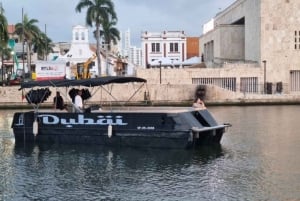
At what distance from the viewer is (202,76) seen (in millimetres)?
64125

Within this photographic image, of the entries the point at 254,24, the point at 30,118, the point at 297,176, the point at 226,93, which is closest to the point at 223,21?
the point at 254,24

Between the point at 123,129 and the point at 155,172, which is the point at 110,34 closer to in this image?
the point at 123,129

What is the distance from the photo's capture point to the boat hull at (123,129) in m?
22.1

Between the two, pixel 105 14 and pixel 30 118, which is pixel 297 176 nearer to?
pixel 30 118

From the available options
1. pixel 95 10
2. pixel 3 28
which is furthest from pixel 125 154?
pixel 95 10

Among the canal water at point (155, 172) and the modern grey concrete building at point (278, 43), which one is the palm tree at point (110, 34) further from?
the canal water at point (155, 172)

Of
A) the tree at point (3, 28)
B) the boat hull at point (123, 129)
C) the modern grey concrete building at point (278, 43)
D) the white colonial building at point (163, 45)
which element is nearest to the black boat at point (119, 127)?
the boat hull at point (123, 129)

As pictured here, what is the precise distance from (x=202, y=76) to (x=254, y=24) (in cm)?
1002

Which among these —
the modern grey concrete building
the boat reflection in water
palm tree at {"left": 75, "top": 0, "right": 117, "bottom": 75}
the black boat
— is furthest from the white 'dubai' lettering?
palm tree at {"left": 75, "top": 0, "right": 117, "bottom": 75}

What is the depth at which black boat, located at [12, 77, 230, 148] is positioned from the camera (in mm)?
22141

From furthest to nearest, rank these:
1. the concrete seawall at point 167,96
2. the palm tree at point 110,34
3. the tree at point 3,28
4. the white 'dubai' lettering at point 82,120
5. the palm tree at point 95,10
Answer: the palm tree at point 110,34 → the palm tree at point 95,10 → the tree at point 3,28 → the concrete seawall at point 167,96 → the white 'dubai' lettering at point 82,120

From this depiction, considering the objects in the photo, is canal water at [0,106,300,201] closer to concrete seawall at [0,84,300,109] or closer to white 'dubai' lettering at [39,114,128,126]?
white 'dubai' lettering at [39,114,128,126]

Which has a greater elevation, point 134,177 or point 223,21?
point 223,21

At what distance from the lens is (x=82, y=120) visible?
2361cm
